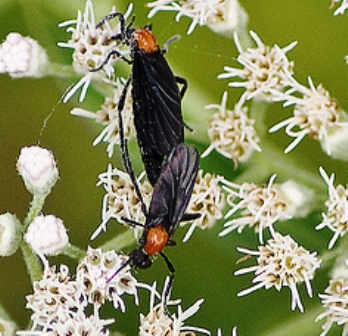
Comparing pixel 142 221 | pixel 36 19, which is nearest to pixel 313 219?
pixel 142 221

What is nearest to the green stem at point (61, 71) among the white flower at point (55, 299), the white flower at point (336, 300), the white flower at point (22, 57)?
the white flower at point (22, 57)

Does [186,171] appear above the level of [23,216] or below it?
above

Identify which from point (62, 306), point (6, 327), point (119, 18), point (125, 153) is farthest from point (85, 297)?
point (119, 18)

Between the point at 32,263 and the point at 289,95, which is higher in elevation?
the point at 289,95

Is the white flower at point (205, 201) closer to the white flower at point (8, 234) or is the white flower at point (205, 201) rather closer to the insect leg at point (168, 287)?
the insect leg at point (168, 287)

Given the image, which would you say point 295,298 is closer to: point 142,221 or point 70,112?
point 142,221

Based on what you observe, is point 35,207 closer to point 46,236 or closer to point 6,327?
point 46,236
